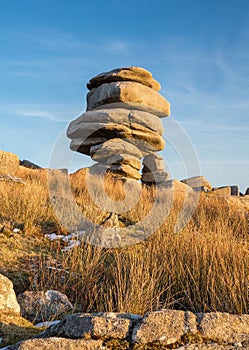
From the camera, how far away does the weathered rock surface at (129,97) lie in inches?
666

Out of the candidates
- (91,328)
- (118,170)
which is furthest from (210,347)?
(118,170)

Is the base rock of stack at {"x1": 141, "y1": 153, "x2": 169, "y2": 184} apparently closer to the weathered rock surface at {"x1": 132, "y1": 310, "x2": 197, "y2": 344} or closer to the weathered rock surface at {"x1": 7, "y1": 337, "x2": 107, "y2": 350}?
the weathered rock surface at {"x1": 132, "y1": 310, "x2": 197, "y2": 344}

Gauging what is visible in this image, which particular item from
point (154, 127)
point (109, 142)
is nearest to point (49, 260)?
point (109, 142)

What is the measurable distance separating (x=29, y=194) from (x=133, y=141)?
9532 mm

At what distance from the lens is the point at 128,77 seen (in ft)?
58.7

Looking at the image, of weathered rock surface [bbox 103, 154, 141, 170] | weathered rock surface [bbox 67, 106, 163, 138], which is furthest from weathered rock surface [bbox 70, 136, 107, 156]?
weathered rock surface [bbox 103, 154, 141, 170]

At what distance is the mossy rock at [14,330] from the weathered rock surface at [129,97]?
14.5 m

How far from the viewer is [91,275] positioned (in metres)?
4.88

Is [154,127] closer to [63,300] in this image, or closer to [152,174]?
[152,174]

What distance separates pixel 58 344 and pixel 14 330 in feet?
3.02

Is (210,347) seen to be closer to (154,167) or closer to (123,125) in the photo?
(123,125)

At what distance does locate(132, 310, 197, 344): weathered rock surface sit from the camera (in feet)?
7.08

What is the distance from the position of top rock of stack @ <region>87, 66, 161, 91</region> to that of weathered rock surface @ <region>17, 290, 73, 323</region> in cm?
1507

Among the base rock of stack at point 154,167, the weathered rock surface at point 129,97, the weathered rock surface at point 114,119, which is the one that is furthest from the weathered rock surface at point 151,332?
the base rock of stack at point 154,167
